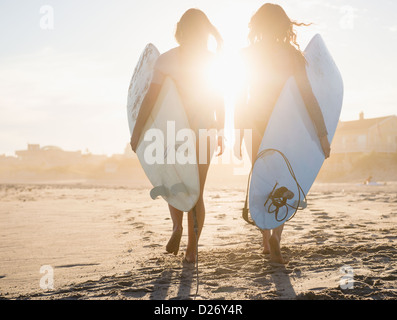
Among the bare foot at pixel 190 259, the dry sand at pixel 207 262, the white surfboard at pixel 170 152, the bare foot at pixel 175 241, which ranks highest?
the white surfboard at pixel 170 152

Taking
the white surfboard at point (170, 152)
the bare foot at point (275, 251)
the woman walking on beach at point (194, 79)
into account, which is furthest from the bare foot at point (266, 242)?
the white surfboard at point (170, 152)

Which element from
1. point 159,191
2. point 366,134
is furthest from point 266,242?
A: point 366,134

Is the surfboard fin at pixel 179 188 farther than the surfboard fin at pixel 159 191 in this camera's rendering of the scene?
No

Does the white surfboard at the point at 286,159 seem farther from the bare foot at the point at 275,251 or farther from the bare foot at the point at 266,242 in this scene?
the bare foot at the point at 266,242

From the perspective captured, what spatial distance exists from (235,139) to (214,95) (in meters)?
0.45

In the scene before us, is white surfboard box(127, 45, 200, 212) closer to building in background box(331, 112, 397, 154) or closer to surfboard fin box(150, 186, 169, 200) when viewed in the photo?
surfboard fin box(150, 186, 169, 200)

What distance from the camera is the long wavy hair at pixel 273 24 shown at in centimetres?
341

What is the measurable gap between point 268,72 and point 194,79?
0.62 meters

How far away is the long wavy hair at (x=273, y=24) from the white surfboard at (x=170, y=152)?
837mm

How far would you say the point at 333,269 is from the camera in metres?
2.90

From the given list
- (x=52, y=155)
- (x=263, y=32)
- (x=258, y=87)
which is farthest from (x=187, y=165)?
(x=52, y=155)

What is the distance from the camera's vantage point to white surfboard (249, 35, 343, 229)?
3328 millimetres

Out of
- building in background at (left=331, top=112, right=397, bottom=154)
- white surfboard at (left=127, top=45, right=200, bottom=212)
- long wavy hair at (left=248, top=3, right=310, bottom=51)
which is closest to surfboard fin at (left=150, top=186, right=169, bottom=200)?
white surfboard at (left=127, top=45, right=200, bottom=212)

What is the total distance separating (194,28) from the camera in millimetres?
3328
